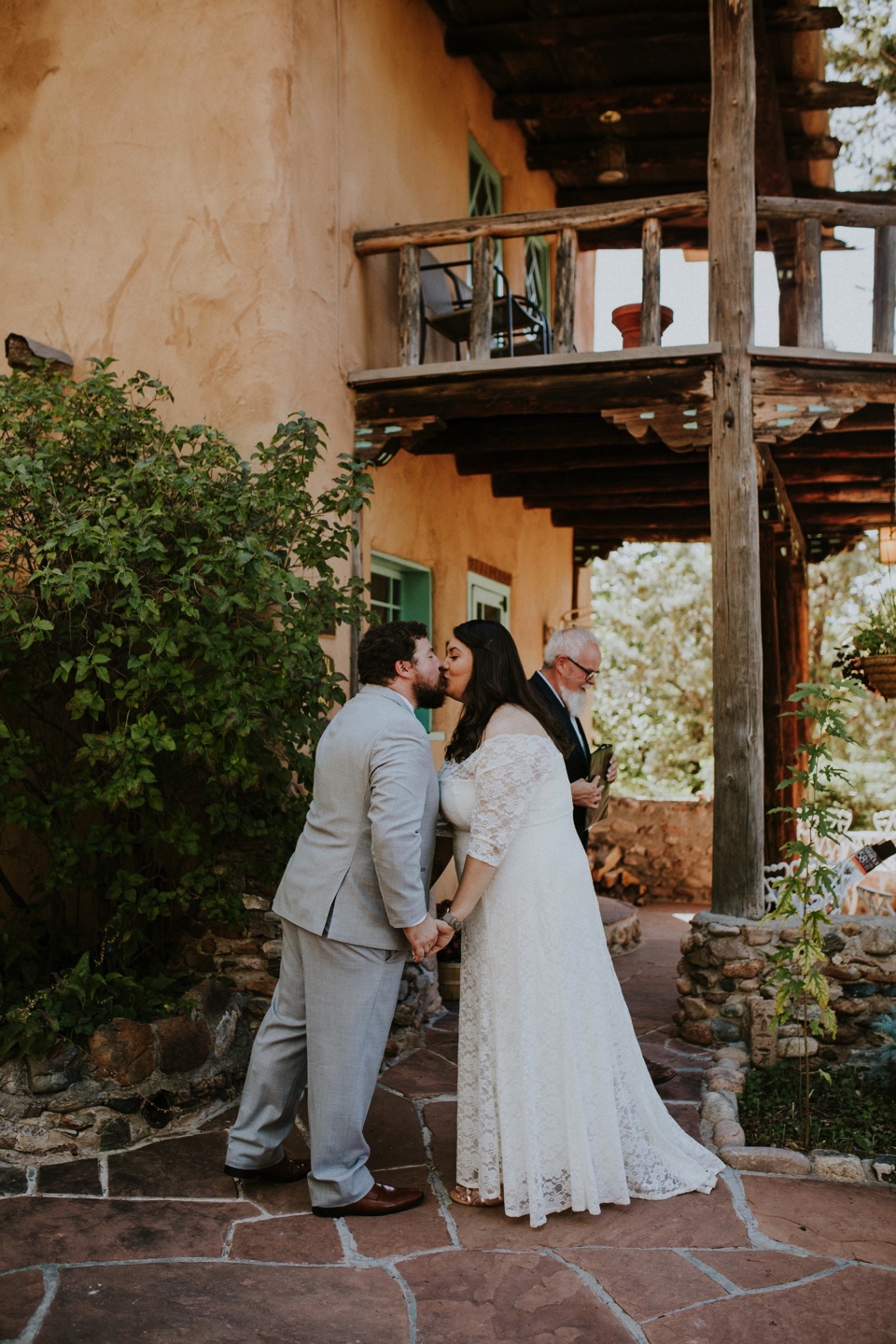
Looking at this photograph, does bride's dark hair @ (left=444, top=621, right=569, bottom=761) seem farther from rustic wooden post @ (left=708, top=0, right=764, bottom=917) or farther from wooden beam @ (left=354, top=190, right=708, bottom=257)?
wooden beam @ (left=354, top=190, right=708, bottom=257)

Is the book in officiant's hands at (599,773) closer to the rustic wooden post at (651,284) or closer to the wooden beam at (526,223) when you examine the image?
the rustic wooden post at (651,284)

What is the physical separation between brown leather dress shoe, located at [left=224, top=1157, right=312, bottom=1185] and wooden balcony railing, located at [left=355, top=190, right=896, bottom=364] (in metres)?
4.46

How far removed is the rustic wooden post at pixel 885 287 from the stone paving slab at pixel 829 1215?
4500 millimetres

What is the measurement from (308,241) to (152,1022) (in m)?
4.23

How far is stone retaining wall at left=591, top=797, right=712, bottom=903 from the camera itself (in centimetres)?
1239

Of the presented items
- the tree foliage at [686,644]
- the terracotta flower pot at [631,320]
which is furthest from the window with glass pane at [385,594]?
the tree foliage at [686,644]

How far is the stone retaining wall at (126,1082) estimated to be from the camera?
4.64 metres

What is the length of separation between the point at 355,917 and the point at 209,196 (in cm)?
437

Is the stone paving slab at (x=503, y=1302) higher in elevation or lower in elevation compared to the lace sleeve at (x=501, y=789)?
lower

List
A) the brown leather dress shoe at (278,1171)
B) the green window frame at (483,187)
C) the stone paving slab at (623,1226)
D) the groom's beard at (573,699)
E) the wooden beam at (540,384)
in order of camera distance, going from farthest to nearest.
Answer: the green window frame at (483,187) < the wooden beam at (540,384) < the groom's beard at (573,699) < the brown leather dress shoe at (278,1171) < the stone paving slab at (623,1226)

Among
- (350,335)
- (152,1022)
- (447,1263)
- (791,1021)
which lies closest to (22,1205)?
(152,1022)

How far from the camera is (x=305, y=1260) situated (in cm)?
372

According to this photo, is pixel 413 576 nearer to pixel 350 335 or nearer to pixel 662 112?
pixel 350 335

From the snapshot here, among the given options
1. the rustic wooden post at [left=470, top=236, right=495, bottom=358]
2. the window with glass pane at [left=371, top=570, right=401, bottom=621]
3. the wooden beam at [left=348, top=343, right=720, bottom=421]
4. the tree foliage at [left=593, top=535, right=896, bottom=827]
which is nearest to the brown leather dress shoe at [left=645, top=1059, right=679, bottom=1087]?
the window with glass pane at [left=371, top=570, right=401, bottom=621]
